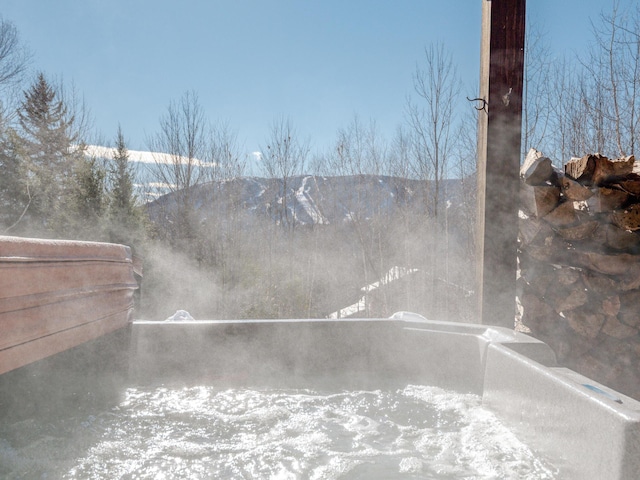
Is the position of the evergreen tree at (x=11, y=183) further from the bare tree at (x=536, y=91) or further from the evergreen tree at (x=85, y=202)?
the bare tree at (x=536, y=91)

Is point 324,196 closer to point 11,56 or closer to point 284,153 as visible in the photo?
point 284,153

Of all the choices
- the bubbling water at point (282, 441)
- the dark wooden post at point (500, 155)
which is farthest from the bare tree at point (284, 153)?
the bubbling water at point (282, 441)

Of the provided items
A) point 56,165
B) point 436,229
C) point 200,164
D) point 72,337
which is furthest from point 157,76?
point 72,337

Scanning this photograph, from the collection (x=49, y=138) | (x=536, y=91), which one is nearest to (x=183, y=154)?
(x=536, y=91)

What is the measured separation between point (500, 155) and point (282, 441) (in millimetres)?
1705

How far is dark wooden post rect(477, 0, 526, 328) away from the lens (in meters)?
2.25

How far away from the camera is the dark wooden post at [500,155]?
225 centimetres

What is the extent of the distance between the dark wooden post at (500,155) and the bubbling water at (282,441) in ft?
2.41

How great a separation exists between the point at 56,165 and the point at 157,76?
594cm

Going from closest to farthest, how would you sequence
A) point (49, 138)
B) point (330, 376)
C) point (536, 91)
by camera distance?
1. point (330, 376)
2. point (536, 91)
3. point (49, 138)

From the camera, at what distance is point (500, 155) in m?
2.30

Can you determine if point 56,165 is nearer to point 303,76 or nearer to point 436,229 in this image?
point 303,76

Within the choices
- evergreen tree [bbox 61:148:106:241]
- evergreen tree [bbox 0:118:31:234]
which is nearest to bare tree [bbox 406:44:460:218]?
evergreen tree [bbox 61:148:106:241]

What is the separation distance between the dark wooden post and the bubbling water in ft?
2.41
